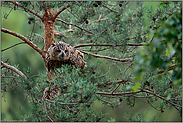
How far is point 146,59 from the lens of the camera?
0.85 m

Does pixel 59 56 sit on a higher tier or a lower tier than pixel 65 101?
higher

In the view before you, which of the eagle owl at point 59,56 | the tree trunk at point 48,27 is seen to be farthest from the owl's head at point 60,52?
the tree trunk at point 48,27

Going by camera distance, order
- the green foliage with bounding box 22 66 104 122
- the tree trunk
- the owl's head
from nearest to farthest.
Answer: the green foliage with bounding box 22 66 104 122 < the owl's head < the tree trunk

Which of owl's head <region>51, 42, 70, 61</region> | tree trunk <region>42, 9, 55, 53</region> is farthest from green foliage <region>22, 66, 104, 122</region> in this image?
tree trunk <region>42, 9, 55, 53</region>

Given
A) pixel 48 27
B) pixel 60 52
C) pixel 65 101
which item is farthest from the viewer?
pixel 48 27

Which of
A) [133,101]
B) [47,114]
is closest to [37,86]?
[47,114]

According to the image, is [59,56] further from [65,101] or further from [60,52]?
[65,101]

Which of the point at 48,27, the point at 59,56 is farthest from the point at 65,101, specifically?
the point at 48,27

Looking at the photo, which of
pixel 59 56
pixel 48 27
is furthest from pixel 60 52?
pixel 48 27

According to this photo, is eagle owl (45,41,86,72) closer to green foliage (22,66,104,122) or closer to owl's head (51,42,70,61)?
owl's head (51,42,70,61)

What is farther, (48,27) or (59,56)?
(48,27)

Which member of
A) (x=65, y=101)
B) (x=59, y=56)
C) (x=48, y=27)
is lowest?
(x=65, y=101)

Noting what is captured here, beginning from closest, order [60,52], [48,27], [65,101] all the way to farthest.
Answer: [65,101] → [60,52] → [48,27]

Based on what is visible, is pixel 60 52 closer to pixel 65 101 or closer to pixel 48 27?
pixel 48 27
